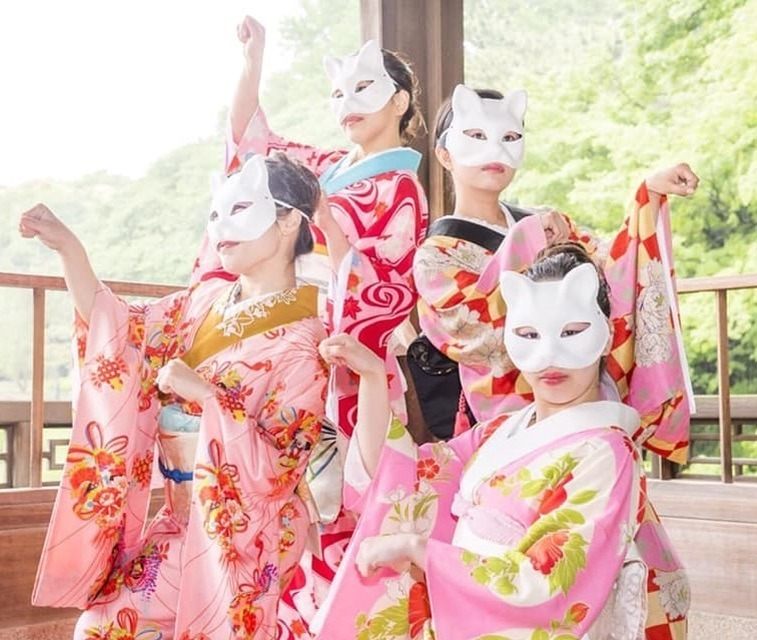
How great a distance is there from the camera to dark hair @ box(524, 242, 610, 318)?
2.34 meters

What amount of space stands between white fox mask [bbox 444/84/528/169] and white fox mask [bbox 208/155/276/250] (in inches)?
18.7

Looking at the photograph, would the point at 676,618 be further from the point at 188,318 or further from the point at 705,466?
the point at 705,466

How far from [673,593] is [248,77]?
1.57 m

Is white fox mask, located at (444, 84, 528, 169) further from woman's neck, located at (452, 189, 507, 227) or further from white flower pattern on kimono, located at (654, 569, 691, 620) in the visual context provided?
white flower pattern on kimono, located at (654, 569, 691, 620)

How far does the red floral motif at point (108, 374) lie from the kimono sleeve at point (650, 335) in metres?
1.04

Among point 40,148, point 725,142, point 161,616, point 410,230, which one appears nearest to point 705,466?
point 725,142

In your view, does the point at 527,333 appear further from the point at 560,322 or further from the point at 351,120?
the point at 351,120

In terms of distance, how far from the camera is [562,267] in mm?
2346

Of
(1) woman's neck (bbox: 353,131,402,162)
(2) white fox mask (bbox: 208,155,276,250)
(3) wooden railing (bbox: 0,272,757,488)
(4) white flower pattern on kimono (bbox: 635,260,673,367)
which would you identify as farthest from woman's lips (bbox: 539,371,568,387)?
(3) wooden railing (bbox: 0,272,757,488)

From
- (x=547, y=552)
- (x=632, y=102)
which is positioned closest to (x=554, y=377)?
(x=547, y=552)

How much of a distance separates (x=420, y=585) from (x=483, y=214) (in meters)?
0.91

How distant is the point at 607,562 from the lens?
2.13 metres

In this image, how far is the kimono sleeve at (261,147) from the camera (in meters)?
3.12

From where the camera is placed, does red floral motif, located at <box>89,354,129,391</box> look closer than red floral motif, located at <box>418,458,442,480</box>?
No
